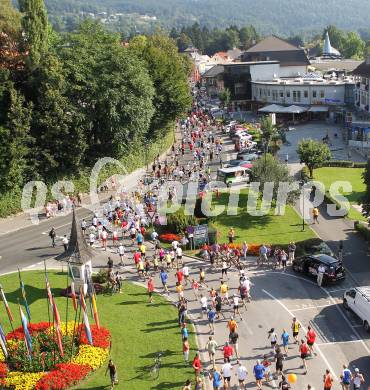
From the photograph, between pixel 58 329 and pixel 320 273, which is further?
pixel 320 273

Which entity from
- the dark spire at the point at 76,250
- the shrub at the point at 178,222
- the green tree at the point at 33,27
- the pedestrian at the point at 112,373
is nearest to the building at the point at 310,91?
the green tree at the point at 33,27

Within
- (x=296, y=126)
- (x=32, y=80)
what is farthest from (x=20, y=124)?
(x=296, y=126)

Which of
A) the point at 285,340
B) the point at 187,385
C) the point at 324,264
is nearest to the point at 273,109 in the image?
the point at 324,264

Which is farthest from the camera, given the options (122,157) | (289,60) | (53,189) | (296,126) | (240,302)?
(289,60)

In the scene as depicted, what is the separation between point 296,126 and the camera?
8094 centimetres

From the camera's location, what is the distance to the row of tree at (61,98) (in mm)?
42156

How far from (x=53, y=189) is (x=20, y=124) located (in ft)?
20.7

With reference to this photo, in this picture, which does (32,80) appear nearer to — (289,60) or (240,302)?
(240,302)

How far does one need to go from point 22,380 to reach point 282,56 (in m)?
92.0

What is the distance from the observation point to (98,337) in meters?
22.9

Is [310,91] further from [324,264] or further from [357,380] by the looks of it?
[357,380]

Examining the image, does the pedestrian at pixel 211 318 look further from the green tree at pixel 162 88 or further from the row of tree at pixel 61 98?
the green tree at pixel 162 88

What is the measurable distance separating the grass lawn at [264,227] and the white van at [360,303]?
958 centimetres

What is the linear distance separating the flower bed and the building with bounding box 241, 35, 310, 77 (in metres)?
83.1
